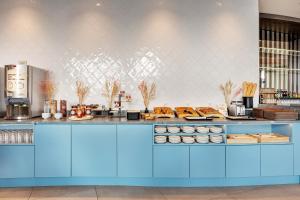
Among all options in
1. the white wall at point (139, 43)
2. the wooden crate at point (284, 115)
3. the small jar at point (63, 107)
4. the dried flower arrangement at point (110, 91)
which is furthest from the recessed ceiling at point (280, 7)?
the small jar at point (63, 107)

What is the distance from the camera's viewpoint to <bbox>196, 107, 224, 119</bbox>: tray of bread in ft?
11.7

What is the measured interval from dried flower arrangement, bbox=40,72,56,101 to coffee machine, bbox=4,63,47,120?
302mm

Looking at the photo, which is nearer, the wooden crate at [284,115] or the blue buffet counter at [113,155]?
the blue buffet counter at [113,155]

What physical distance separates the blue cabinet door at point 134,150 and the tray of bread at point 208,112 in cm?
85

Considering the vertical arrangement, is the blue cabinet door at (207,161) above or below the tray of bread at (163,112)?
below

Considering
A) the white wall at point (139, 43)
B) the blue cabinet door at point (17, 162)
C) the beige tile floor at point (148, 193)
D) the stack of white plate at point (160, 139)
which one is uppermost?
the white wall at point (139, 43)

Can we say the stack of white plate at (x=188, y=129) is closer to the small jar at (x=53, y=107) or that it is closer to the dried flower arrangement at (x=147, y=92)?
the dried flower arrangement at (x=147, y=92)

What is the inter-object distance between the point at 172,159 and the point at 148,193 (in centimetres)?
52

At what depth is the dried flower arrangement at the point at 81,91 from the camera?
3971 millimetres

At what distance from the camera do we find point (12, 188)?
334 centimetres

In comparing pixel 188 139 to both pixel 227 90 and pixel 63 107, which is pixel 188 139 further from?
pixel 63 107

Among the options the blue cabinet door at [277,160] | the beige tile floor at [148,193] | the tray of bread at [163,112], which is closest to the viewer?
the beige tile floor at [148,193]

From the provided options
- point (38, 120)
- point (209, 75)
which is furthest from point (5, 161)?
point (209, 75)

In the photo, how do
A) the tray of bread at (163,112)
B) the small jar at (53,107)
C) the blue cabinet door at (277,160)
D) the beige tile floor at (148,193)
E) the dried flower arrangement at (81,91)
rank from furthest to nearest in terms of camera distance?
the dried flower arrangement at (81,91)
the small jar at (53,107)
the tray of bread at (163,112)
the blue cabinet door at (277,160)
the beige tile floor at (148,193)
